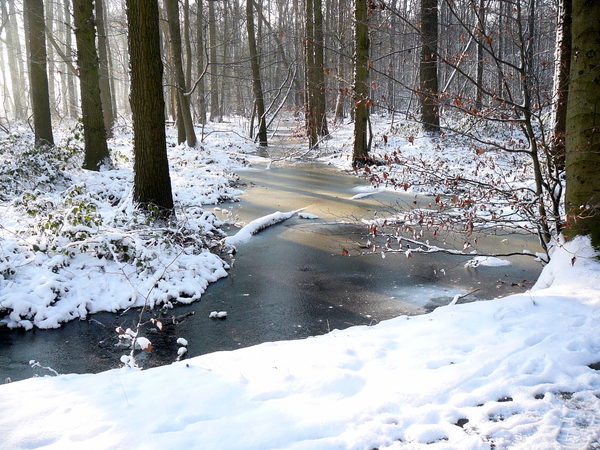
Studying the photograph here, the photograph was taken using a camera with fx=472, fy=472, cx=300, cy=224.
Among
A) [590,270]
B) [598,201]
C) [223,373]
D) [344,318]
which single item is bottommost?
[344,318]

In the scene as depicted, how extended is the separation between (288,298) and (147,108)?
14.4 feet

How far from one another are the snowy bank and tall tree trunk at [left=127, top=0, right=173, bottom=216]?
522 cm

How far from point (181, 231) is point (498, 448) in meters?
6.69

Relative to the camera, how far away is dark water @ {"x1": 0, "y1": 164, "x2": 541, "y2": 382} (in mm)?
5402

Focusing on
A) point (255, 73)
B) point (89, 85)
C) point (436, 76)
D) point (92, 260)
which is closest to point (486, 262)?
point (92, 260)

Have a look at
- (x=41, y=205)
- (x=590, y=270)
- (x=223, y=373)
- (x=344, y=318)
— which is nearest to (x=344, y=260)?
(x=344, y=318)

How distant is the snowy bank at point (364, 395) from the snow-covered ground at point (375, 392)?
0.01 m

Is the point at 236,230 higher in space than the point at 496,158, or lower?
lower

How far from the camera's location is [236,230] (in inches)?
401

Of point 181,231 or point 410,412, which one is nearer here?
point 410,412

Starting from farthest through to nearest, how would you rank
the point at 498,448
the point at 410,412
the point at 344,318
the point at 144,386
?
the point at 344,318, the point at 144,386, the point at 410,412, the point at 498,448

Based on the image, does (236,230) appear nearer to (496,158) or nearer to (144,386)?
(144,386)

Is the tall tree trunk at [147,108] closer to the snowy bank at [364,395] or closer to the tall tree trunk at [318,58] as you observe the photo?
the snowy bank at [364,395]

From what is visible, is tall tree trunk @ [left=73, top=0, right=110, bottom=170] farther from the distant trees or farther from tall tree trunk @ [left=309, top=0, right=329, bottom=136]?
tall tree trunk @ [left=309, top=0, right=329, bottom=136]
